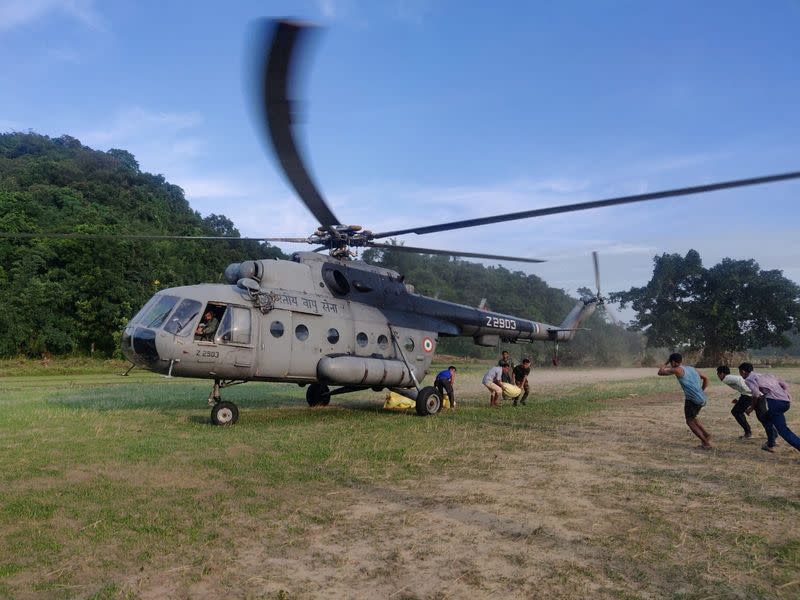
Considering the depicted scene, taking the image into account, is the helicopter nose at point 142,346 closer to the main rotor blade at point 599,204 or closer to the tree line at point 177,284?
the main rotor blade at point 599,204

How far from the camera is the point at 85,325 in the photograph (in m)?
43.7

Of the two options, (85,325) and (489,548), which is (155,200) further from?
(489,548)

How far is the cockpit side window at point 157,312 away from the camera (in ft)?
33.7

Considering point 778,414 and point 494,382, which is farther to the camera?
point 494,382

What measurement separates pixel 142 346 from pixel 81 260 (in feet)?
134

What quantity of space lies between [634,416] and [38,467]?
11241mm

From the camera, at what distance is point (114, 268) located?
4488 centimetres

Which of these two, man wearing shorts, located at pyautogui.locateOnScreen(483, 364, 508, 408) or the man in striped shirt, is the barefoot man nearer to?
the man in striped shirt

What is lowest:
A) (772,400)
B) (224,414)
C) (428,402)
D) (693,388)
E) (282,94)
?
(224,414)

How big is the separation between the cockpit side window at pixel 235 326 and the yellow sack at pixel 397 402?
4.61 m

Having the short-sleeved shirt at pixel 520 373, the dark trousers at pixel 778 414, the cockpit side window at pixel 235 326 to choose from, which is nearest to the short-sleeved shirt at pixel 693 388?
the dark trousers at pixel 778 414

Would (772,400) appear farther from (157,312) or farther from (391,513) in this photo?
(157,312)

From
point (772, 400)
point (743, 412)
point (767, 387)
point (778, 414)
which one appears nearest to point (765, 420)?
point (778, 414)

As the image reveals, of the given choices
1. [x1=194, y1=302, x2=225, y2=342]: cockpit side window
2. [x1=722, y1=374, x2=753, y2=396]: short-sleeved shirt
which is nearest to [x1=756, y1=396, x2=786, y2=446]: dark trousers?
[x1=722, y1=374, x2=753, y2=396]: short-sleeved shirt
